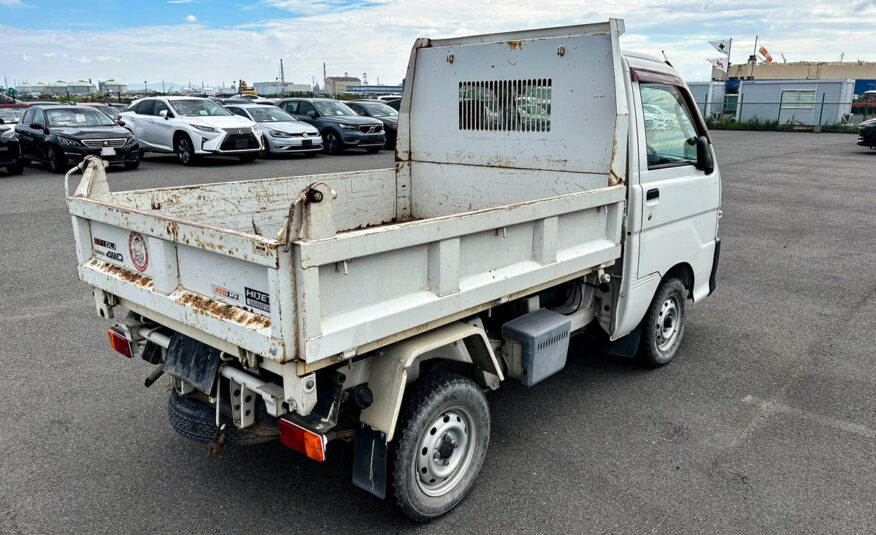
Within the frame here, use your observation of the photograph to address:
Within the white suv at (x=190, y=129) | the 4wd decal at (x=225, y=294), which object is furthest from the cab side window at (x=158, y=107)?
the 4wd decal at (x=225, y=294)

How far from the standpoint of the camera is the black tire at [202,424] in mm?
3234

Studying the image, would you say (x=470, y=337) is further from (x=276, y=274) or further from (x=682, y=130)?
(x=682, y=130)

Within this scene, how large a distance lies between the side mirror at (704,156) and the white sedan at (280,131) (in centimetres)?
1530

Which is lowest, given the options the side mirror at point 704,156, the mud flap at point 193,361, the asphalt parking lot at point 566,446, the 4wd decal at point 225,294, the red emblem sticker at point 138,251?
the asphalt parking lot at point 566,446

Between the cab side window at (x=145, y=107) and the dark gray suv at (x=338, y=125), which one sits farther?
the dark gray suv at (x=338, y=125)

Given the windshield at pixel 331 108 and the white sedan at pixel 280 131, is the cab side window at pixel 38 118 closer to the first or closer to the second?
the white sedan at pixel 280 131

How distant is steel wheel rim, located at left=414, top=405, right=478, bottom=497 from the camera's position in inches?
124

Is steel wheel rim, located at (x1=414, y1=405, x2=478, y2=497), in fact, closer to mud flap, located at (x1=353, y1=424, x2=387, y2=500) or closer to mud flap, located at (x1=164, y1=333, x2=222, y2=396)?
mud flap, located at (x1=353, y1=424, x2=387, y2=500)

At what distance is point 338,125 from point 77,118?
7.18m

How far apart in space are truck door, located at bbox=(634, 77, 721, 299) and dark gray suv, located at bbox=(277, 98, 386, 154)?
1618cm

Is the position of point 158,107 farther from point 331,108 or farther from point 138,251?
Answer: point 138,251

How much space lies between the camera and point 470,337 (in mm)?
3309

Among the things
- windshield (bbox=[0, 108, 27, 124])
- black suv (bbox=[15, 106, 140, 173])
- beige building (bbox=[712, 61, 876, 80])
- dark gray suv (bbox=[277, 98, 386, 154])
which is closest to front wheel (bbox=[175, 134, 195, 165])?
black suv (bbox=[15, 106, 140, 173])

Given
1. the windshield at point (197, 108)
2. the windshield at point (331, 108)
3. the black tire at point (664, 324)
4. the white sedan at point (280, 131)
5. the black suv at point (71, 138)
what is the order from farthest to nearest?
the windshield at point (331, 108), the white sedan at point (280, 131), the windshield at point (197, 108), the black suv at point (71, 138), the black tire at point (664, 324)
